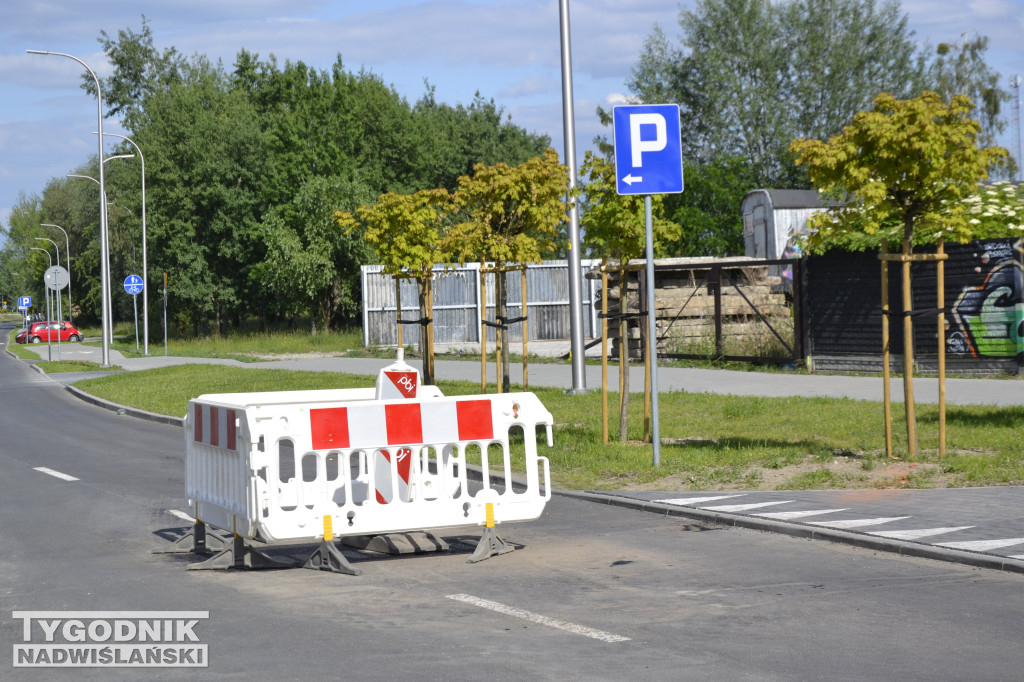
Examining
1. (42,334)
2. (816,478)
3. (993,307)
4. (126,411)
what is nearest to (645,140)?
(816,478)

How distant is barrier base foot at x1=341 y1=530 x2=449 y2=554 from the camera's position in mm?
8664

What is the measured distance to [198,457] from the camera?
29.9 feet

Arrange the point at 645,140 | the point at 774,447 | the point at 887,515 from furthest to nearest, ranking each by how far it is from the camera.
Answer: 1. the point at 774,447
2. the point at 645,140
3. the point at 887,515

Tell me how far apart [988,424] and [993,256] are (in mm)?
6835

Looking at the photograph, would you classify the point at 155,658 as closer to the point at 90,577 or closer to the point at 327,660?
the point at 327,660

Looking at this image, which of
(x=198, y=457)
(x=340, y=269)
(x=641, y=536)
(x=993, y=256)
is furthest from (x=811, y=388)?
(x=340, y=269)

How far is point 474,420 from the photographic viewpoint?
8.68 meters

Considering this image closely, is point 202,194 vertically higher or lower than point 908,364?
higher

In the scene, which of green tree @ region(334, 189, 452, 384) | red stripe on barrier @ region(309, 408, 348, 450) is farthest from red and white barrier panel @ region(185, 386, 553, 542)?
green tree @ region(334, 189, 452, 384)

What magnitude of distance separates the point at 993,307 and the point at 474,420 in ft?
45.4

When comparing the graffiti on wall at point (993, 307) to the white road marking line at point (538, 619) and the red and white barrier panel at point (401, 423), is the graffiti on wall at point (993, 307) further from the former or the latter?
the white road marking line at point (538, 619)

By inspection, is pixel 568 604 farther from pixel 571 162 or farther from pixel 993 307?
pixel 993 307

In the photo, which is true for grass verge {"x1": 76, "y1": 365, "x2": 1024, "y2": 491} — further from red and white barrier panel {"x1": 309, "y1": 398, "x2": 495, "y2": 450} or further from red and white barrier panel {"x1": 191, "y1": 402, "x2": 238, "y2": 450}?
red and white barrier panel {"x1": 191, "y1": 402, "x2": 238, "y2": 450}

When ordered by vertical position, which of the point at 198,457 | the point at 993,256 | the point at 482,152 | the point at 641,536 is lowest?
the point at 641,536
